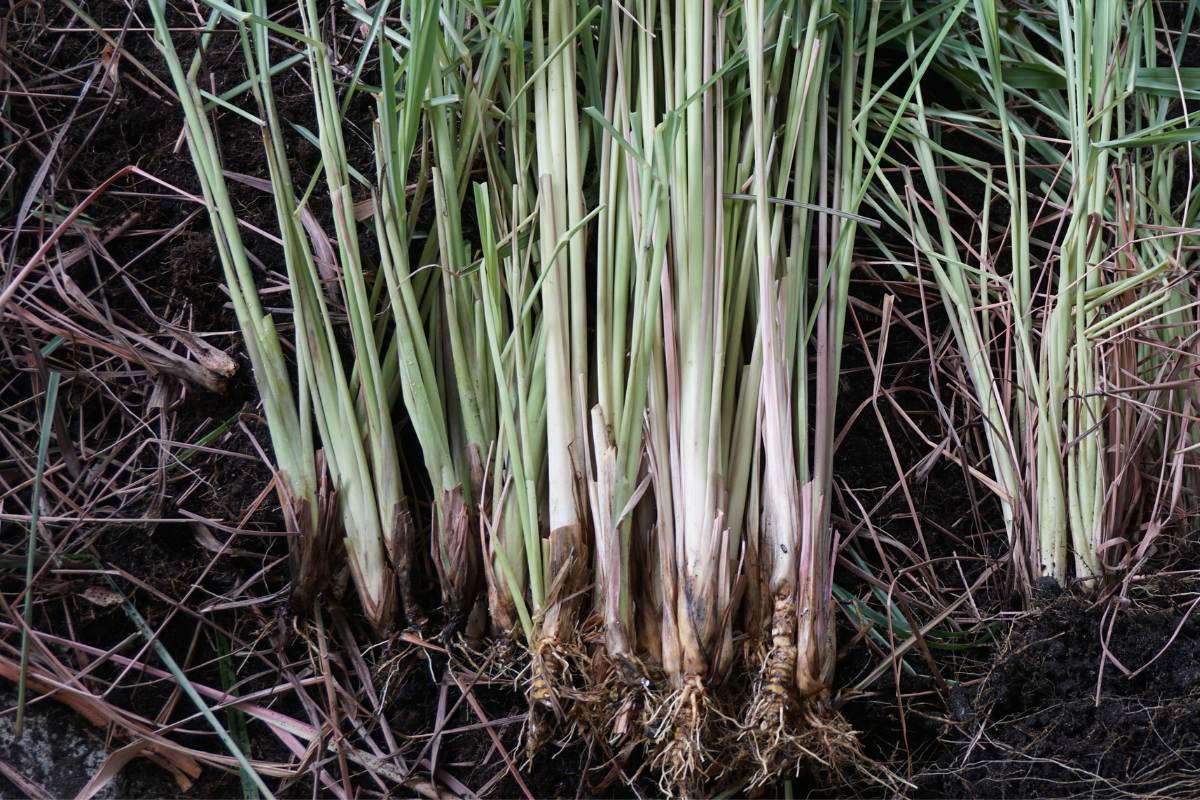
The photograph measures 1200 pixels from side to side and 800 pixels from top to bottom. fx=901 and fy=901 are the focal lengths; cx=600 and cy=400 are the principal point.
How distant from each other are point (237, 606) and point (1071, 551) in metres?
0.96

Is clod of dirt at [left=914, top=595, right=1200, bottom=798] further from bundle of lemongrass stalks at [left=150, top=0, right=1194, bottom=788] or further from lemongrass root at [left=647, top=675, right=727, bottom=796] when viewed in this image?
lemongrass root at [left=647, top=675, right=727, bottom=796]

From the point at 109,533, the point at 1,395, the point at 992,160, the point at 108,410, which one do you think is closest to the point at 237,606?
the point at 109,533

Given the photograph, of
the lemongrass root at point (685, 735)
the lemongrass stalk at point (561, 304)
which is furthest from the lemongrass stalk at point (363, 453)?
the lemongrass root at point (685, 735)

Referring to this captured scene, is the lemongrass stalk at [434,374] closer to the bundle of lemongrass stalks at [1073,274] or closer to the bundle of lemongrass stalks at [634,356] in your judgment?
the bundle of lemongrass stalks at [634,356]

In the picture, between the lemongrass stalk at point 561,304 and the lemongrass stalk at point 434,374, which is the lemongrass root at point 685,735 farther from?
the lemongrass stalk at point 434,374

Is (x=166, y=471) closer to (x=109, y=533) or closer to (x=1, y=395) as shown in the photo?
(x=109, y=533)

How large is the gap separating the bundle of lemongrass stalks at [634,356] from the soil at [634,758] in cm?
7

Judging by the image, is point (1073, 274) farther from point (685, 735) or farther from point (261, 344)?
point (261, 344)

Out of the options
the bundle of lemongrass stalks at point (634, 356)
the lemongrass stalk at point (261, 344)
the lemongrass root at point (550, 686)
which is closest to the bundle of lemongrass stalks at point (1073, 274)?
the bundle of lemongrass stalks at point (634, 356)

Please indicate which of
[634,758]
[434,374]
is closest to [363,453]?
[434,374]

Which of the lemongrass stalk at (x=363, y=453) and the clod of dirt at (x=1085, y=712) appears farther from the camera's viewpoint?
the lemongrass stalk at (x=363, y=453)

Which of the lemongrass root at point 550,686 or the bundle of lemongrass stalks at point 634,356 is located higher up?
the bundle of lemongrass stalks at point 634,356

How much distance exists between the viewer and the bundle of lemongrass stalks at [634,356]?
95cm

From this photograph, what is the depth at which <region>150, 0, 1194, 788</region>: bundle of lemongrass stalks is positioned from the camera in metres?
0.95
